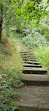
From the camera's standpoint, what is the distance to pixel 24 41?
11.5 m

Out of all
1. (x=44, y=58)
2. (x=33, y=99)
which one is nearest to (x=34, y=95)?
(x=33, y=99)

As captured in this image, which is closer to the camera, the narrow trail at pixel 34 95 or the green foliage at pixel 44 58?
the narrow trail at pixel 34 95

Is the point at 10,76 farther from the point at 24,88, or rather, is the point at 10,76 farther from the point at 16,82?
the point at 24,88

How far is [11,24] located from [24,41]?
564 cm

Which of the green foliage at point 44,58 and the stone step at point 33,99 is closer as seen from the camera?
the stone step at point 33,99

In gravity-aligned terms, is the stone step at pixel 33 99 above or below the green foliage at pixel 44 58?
below

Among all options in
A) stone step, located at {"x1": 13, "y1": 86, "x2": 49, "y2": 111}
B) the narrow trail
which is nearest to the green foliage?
the narrow trail

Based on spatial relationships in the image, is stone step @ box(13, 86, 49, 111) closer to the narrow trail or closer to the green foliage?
the narrow trail

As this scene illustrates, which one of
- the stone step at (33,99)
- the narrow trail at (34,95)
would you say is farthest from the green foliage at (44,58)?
the stone step at (33,99)

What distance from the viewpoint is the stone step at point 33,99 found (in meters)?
2.51

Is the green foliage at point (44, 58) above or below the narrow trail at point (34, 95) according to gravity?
above

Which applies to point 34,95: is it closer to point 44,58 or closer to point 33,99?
point 33,99

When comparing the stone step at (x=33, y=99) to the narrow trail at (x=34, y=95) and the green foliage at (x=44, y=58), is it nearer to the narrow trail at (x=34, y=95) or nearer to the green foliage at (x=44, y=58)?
the narrow trail at (x=34, y=95)

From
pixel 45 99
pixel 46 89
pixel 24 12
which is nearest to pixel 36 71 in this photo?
pixel 46 89
